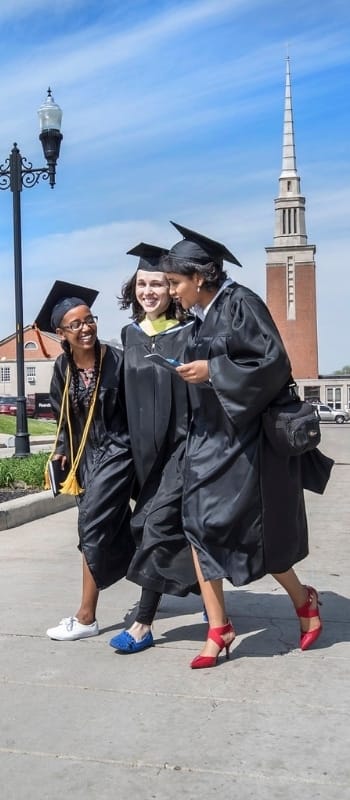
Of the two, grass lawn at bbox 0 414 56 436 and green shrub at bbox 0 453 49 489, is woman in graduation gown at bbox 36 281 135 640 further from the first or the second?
grass lawn at bbox 0 414 56 436

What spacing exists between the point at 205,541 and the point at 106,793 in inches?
52.7

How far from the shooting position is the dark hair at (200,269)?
402cm

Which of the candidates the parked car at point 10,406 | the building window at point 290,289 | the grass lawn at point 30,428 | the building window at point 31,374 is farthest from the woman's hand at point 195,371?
the building window at point 290,289

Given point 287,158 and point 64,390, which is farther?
point 287,158

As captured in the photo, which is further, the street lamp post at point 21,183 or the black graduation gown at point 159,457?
the street lamp post at point 21,183

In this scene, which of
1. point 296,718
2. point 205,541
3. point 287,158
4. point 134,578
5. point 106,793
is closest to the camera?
point 106,793

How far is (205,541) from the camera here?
13.1 ft

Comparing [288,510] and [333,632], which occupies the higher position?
[288,510]

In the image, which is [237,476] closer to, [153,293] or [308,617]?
[308,617]

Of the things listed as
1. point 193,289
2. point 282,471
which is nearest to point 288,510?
point 282,471

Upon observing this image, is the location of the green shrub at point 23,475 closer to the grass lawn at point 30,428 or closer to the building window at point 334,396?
the grass lawn at point 30,428

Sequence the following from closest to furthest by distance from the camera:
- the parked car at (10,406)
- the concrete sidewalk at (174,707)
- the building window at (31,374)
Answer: the concrete sidewalk at (174,707) → the parked car at (10,406) → the building window at (31,374)

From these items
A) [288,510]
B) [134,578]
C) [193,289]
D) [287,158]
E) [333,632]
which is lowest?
[333,632]

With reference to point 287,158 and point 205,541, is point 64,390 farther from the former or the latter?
point 287,158
